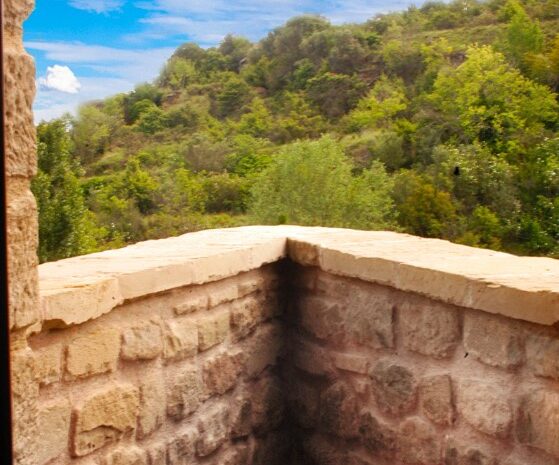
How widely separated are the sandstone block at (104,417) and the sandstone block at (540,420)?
0.99 meters

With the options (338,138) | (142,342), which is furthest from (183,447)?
(338,138)

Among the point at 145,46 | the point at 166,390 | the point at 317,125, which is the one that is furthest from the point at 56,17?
the point at 317,125

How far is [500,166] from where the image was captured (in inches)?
694

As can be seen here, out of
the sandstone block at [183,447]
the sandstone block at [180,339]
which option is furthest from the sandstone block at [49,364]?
the sandstone block at [183,447]

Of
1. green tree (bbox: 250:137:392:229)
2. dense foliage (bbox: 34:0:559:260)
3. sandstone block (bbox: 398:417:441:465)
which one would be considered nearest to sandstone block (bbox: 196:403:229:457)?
sandstone block (bbox: 398:417:441:465)

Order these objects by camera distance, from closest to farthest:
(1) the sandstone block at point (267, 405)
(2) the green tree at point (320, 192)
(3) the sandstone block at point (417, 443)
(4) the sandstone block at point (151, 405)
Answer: (4) the sandstone block at point (151, 405) → (3) the sandstone block at point (417, 443) → (1) the sandstone block at point (267, 405) → (2) the green tree at point (320, 192)

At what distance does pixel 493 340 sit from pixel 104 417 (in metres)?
1.01

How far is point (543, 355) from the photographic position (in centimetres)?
168

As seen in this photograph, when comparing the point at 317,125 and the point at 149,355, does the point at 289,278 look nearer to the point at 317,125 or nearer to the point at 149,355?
the point at 149,355

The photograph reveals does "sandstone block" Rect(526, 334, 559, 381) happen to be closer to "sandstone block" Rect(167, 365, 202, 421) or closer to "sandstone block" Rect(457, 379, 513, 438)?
"sandstone block" Rect(457, 379, 513, 438)

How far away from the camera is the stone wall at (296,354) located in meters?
1.67

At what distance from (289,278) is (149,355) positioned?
0.74 m

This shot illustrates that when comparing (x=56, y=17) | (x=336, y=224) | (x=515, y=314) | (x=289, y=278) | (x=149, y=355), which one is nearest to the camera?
(x=56, y=17)

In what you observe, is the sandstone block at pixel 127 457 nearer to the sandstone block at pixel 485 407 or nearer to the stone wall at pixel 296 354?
the stone wall at pixel 296 354
